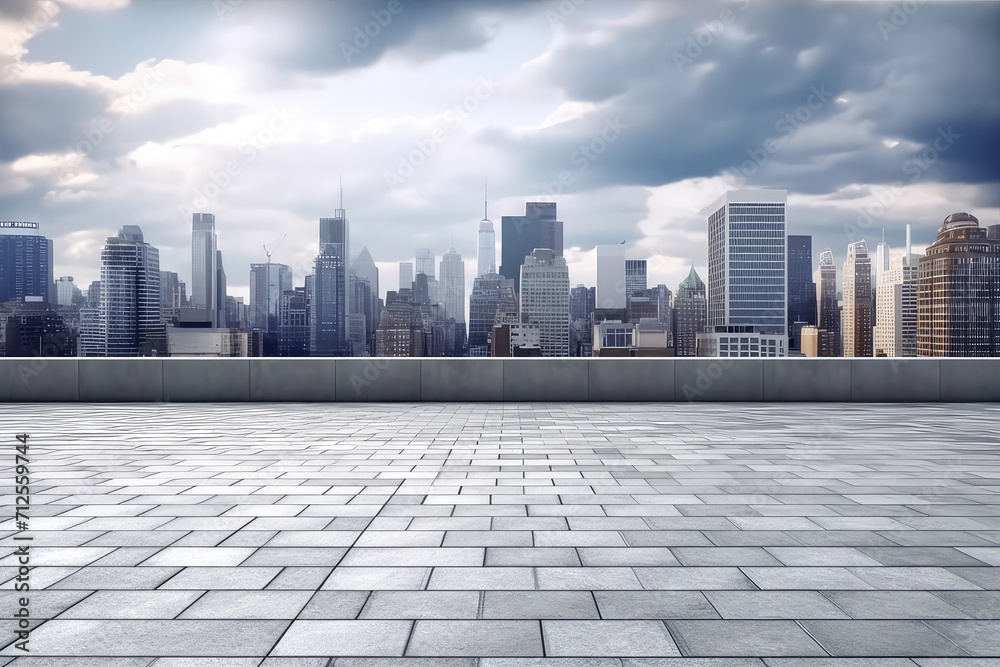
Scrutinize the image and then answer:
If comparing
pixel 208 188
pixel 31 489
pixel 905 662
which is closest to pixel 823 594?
pixel 905 662

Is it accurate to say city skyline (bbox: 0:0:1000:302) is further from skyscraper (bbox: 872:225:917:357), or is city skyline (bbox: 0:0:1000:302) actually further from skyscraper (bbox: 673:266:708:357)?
skyscraper (bbox: 673:266:708:357)

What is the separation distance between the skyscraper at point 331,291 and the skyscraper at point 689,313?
8.02 metres

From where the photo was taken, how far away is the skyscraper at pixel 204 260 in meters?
17.3

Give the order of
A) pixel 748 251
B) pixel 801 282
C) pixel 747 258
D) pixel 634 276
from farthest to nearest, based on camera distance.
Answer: pixel 748 251
pixel 747 258
pixel 801 282
pixel 634 276

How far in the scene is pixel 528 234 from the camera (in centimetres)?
2372

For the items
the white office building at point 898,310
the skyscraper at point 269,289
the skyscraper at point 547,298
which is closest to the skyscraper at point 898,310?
the white office building at point 898,310

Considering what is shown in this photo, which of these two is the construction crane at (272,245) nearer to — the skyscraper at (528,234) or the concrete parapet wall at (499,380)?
the concrete parapet wall at (499,380)

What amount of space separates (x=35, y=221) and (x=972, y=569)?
904 inches

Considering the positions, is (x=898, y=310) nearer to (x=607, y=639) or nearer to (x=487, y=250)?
(x=487, y=250)

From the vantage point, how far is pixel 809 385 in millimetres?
14508

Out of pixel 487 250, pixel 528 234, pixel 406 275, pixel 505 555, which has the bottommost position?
pixel 505 555

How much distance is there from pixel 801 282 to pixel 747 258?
5.84 ft

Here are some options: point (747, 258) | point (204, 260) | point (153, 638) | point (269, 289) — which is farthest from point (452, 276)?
point (153, 638)

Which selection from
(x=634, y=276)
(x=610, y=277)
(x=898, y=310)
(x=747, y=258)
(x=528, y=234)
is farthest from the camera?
(x=528, y=234)
